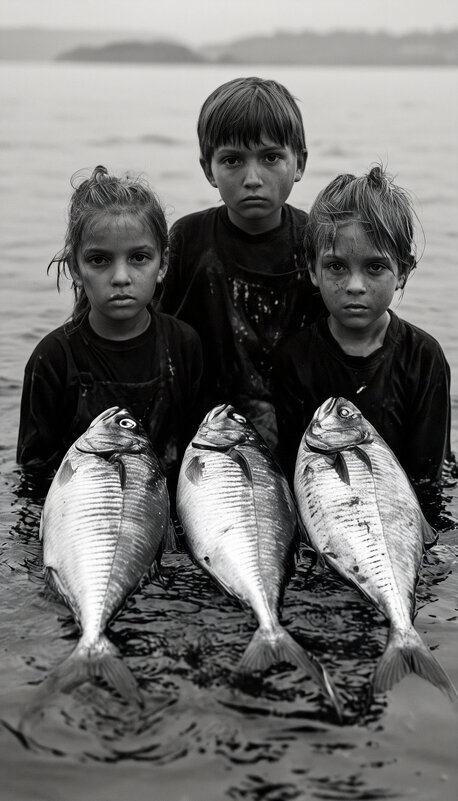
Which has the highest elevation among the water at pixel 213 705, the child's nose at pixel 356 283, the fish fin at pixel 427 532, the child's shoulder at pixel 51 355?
the child's nose at pixel 356 283

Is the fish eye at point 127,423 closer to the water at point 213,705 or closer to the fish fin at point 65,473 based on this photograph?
the fish fin at point 65,473

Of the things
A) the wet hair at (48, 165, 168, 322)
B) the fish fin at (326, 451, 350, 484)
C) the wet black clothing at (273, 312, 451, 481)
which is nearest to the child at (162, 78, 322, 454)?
the wet black clothing at (273, 312, 451, 481)

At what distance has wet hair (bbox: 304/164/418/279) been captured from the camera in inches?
225

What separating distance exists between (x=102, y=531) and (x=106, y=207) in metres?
1.89

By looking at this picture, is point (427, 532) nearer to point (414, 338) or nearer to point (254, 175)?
point (414, 338)

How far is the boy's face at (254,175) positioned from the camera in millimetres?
6066

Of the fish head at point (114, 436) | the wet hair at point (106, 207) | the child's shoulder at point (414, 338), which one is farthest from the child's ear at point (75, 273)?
the child's shoulder at point (414, 338)

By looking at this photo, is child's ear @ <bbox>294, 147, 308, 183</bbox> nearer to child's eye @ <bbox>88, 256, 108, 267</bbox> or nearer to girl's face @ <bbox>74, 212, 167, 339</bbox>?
girl's face @ <bbox>74, 212, 167, 339</bbox>

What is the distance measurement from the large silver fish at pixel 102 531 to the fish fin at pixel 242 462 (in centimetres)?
36

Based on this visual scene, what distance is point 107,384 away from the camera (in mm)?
5832

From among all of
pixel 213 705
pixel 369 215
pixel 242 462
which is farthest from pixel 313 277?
pixel 213 705

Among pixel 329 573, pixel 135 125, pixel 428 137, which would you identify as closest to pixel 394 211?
pixel 329 573

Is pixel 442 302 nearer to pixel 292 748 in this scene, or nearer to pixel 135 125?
pixel 292 748

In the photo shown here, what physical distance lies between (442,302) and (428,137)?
1644 cm
